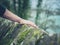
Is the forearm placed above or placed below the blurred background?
above

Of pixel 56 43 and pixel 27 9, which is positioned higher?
pixel 56 43

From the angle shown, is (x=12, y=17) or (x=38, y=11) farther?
(x=38, y=11)

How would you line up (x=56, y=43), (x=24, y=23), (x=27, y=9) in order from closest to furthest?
(x=56, y=43), (x=24, y=23), (x=27, y=9)

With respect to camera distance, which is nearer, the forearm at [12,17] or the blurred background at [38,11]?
the forearm at [12,17]

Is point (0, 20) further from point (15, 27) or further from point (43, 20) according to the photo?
point (43, 20)

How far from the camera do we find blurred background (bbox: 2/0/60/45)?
2133 millimetres

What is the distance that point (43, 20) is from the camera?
2.22 m

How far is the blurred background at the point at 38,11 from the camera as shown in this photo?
2.13 metres

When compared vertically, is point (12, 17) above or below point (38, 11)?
above

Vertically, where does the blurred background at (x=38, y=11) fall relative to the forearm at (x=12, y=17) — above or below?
below

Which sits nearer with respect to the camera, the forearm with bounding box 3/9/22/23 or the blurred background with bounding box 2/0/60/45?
the forearm with bounding box 3/9/22/23

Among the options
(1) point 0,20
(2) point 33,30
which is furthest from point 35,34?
(1) point 0,20

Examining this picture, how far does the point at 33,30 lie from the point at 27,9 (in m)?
1.62

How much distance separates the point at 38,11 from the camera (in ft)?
7.29
